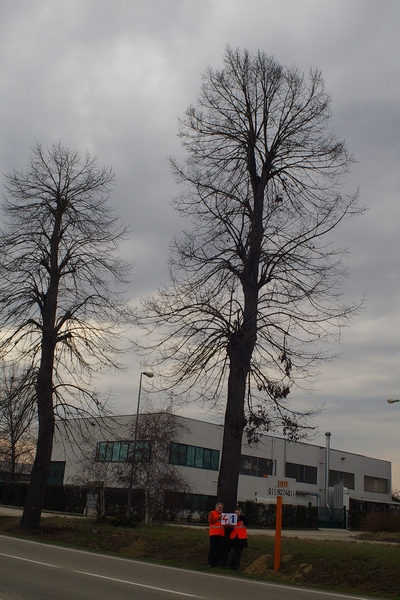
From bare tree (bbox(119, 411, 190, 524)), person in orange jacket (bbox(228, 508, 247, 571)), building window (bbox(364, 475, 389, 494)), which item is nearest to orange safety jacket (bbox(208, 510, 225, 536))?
person in orange jacket (bbox(228, 508, 247, 571))

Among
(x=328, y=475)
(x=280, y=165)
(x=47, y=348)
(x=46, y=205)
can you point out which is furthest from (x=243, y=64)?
(x=328, y=475)

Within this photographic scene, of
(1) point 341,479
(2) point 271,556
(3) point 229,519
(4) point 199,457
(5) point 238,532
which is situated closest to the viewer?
(5) point 238,532

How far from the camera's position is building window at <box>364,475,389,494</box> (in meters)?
76.1

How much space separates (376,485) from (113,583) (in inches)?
2885

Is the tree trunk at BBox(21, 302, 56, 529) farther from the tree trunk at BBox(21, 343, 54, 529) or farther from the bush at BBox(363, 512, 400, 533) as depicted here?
the bush at BBox(363, 512, 400, 533)

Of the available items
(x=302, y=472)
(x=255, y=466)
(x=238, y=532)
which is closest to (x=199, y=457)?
(x=255, y=466)

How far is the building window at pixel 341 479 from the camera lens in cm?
7056

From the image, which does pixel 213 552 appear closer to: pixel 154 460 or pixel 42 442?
pixel 42 442

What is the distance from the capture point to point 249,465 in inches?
2345

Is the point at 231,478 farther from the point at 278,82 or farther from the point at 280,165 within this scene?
the point at 278,82

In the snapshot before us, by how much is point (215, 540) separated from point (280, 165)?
33.3 ft

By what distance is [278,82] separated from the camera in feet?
61.0

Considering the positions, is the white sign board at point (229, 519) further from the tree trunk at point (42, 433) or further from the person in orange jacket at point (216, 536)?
the tree trunk at point (42, 433)

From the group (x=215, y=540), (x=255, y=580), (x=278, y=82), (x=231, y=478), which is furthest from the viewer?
(x=278, y=82)
